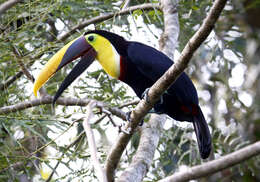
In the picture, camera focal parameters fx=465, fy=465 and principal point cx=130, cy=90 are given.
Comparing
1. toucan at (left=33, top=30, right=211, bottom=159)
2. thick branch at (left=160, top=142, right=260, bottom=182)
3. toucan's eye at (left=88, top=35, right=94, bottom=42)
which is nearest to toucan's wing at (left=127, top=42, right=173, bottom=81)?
toucan at (left=33, top=30, right=211, bottom=159)

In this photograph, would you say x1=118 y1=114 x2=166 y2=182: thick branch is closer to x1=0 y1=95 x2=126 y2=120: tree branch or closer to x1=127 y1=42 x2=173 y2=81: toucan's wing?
x1=0 y1=95 x2=126 y2=120: tree branch

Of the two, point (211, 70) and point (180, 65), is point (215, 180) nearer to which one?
point (211, 70)

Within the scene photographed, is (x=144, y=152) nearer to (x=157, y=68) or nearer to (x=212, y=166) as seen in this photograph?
(x=157, y=68)

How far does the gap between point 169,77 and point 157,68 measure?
2.53 feet

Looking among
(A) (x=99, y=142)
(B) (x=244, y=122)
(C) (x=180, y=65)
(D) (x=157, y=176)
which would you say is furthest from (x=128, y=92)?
(C) (x=180, y=65)

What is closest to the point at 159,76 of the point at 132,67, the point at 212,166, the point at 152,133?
the point at 132,67

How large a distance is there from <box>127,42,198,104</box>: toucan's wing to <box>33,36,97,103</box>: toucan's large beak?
A: 0.88 feet

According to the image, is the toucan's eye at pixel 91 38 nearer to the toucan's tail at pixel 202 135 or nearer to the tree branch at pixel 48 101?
the tree branch at pixel 48 101

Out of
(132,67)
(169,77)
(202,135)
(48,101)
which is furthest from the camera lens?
(48,101)

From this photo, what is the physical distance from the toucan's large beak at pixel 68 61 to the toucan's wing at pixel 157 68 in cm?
27

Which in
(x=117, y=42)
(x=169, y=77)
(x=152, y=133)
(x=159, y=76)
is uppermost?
(x=169, y=77)

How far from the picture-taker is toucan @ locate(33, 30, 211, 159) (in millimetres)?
2607

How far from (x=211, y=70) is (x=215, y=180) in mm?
941

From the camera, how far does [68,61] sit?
9.04ft
